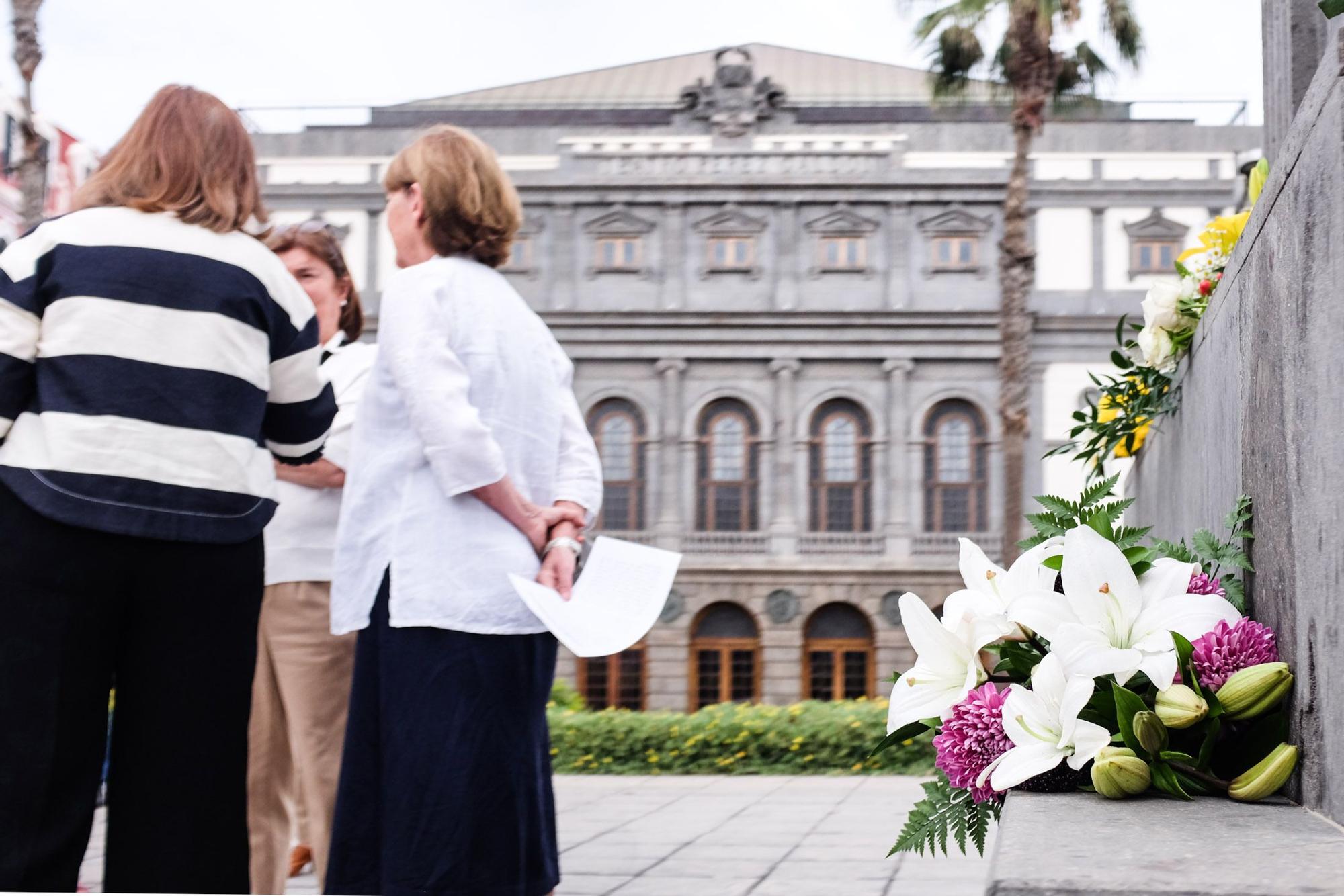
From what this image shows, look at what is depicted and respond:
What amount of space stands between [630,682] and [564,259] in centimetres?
822

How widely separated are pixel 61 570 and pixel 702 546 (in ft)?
76.2

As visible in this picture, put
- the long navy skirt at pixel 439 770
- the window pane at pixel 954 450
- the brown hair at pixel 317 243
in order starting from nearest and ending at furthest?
the long navy skirt at pixel 439 770 → the brown hair at pixel 317 243 → the window pane at pixel 954 450

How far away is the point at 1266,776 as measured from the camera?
4.18ft

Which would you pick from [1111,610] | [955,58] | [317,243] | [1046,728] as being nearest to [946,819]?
[1046,728]

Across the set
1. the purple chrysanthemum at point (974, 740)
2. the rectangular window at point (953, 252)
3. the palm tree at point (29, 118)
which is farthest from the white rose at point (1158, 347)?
the rectangular window at point (953, 252)

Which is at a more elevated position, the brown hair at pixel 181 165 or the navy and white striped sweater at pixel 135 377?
the brown hair at pixel 181 165

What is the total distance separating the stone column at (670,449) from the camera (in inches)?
1009

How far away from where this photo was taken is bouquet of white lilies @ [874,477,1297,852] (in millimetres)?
1282

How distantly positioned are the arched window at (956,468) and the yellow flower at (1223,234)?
74.5 feet

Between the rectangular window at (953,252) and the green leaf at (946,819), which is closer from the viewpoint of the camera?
the green leaf at (946,819)

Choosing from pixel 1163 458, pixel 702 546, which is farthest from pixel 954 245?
pixel 1163 458

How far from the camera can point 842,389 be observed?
83.9 ft

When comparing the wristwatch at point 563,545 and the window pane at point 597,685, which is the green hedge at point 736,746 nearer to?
the wristwatch at point 563,545

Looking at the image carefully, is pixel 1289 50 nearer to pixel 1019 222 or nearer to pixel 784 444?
pixel 1019 222
